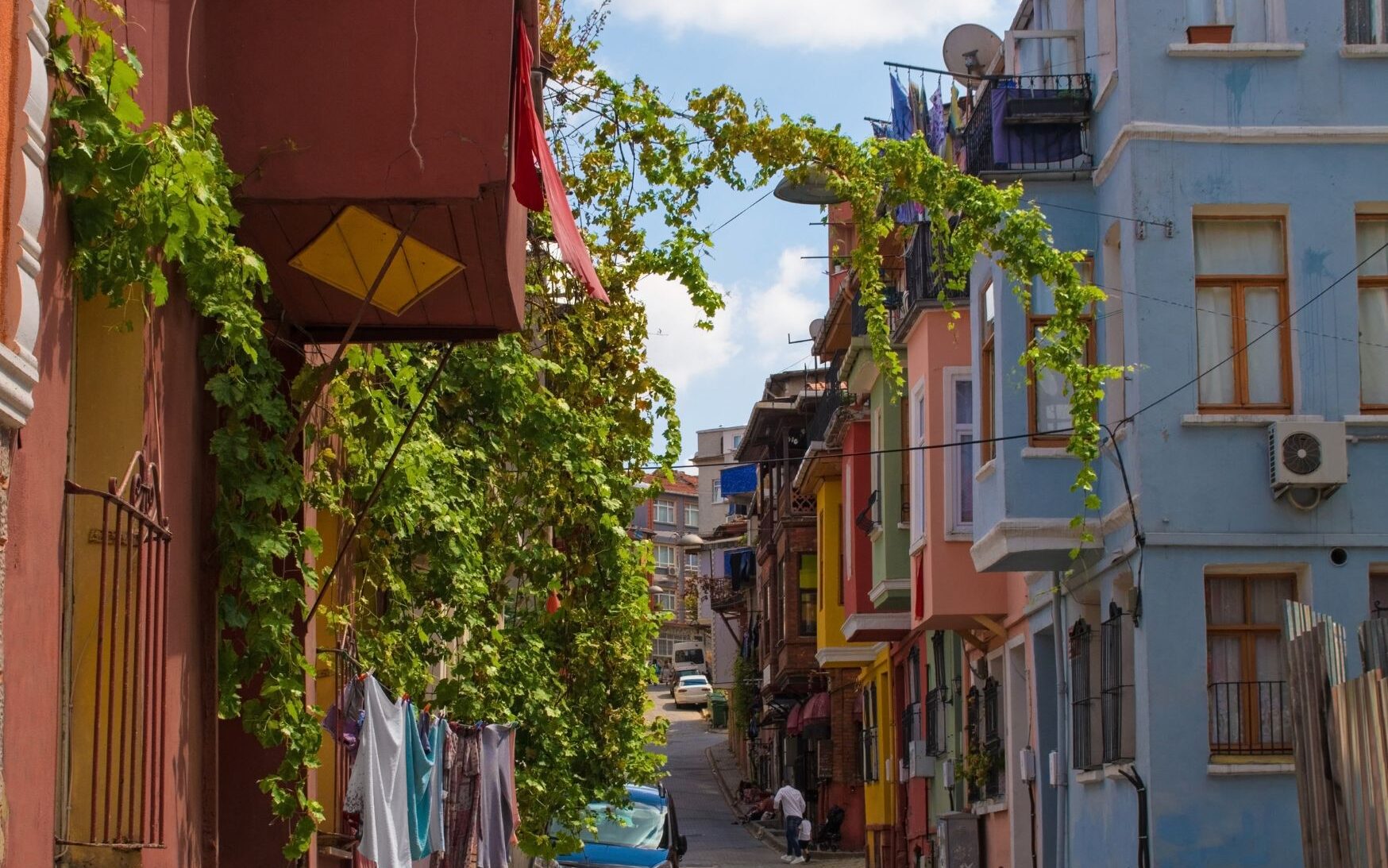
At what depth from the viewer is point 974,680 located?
27.0 meters

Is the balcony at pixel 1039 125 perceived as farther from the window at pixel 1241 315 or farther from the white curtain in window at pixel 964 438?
the white curtain in window at pixel 964 438

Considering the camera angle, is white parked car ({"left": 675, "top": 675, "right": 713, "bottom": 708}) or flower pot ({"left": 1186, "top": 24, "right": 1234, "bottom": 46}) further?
white parked car ({"left": 675, "top": 675, "right": 713, "bottom": 708})

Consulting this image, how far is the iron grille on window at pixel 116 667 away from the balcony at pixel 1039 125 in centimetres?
1400

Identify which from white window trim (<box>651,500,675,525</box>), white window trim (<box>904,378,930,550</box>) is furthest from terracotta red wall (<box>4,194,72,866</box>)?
white window trim (<box>651,500,675,525</box>)

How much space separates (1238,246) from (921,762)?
13505mm

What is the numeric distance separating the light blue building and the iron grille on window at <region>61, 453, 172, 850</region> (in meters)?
12.1

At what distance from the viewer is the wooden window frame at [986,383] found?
2148cm

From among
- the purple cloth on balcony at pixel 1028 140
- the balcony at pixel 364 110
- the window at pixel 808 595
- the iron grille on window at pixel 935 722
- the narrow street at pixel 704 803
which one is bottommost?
the narrow street at pixel 704 803

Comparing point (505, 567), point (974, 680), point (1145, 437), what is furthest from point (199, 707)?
point (974, 680)

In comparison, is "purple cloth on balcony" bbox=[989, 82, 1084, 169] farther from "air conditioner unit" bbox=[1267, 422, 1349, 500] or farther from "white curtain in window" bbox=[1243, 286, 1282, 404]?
"air conditioner unit" bbox=[1267, 422, 1349, 500]

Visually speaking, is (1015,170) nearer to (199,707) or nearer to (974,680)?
(974,680)

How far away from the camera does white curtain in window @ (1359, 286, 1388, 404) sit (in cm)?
1830

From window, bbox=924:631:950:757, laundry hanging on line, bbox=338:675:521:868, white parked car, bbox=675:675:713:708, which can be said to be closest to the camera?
laundry hanging on line, bbox=338:675:521:868

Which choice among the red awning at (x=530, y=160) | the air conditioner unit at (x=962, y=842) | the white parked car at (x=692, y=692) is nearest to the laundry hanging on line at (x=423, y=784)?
the red awning at (x=530, y=160)
